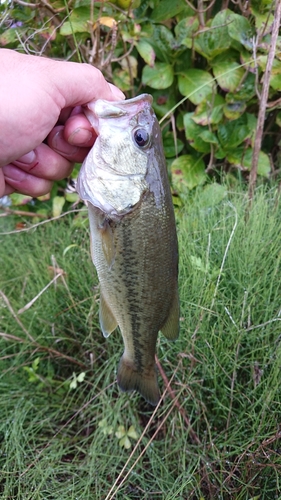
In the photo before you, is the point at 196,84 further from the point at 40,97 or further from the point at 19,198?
the point at 40,97

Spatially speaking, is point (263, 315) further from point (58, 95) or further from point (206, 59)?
point (206, 59)

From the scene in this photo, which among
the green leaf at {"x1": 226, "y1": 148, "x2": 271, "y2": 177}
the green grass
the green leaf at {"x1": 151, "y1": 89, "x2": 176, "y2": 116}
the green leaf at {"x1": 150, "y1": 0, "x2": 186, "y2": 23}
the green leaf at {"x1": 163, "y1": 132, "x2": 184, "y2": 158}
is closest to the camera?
the green grass

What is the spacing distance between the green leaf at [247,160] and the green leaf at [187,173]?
0.22 m

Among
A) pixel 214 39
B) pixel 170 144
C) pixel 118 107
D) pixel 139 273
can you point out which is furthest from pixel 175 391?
pixel 214 39

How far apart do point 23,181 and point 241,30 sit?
1.81m

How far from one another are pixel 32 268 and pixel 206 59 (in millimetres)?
1882

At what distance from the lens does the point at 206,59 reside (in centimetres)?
298

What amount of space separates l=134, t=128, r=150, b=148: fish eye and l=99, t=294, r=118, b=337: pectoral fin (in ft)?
1.83

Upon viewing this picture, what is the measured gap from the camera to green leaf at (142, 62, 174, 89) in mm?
2818

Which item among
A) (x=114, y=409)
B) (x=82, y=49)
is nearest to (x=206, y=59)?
(x=82, y=49)

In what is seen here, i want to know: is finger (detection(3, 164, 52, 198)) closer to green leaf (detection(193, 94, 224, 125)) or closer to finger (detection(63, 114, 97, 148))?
finger (detection(63, 114, 97, 148))

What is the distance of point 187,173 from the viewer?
2.94 meters

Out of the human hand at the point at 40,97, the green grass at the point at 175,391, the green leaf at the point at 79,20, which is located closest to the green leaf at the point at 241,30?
the green leaf at the point at 79,20

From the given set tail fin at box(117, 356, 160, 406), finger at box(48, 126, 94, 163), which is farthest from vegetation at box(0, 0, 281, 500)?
finger at box(48, 126, 94, 163)
